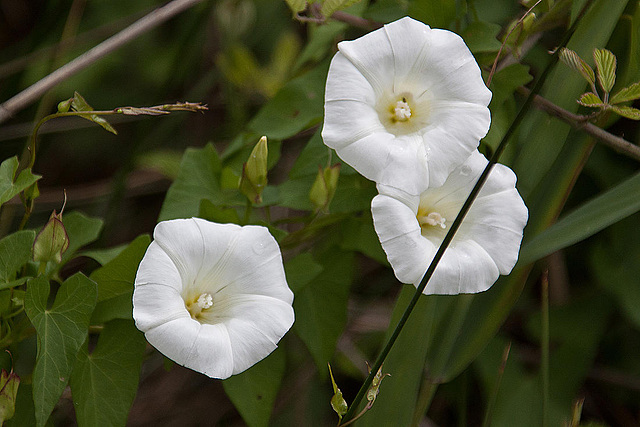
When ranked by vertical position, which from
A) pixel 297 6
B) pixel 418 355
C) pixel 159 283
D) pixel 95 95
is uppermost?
pixel 297 6

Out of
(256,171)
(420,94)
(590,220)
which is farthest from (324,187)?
(590,220)

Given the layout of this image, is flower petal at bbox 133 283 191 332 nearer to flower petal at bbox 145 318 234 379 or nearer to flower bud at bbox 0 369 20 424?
flower petal at bbox 145 318 234 379

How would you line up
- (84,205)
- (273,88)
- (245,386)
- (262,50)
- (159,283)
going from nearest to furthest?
1. (159,283)
2. (245,386)
3. (273,88)
4. (84,205)
5. (262,50)

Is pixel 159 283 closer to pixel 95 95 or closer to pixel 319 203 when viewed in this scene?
pixel 319 203

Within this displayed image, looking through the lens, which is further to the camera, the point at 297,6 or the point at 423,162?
the point at 297,6

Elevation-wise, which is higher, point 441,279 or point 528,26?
point 528,26

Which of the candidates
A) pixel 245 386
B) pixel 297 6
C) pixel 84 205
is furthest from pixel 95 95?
pixel 245 386

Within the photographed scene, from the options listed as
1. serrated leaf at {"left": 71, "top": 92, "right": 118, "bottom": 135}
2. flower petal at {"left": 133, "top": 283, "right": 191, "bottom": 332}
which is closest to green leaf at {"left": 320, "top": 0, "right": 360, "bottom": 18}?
serrated leaf at {"left": 71, "top": 92, "right": 118, "bottom": 135}

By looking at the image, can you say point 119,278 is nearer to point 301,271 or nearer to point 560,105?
point 301,271
